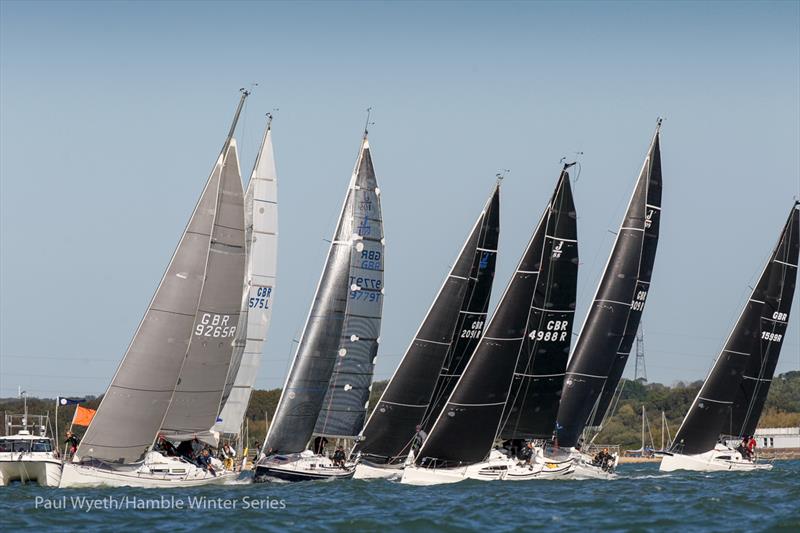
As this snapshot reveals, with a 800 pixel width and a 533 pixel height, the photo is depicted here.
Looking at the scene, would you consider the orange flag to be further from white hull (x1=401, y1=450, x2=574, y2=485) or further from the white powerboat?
white hull (x1=401, y1=450, x2=574, y2=485)

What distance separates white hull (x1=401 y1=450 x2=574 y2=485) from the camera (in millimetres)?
45406

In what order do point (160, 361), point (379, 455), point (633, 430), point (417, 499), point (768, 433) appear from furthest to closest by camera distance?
point (633, 430), point (768, 433), point (379, 455), point (160, 361), point (417, 499)

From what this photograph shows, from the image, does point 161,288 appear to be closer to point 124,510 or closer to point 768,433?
point 124,510

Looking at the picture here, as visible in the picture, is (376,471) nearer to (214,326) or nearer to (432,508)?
(214,326)

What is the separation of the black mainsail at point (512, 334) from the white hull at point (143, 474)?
742cm

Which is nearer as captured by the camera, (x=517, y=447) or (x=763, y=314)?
(x=517, y=447)

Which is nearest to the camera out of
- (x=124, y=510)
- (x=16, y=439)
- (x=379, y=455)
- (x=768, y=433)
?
(x=124, y=510)

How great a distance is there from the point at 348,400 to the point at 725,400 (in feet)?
54.1

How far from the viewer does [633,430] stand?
414 feet

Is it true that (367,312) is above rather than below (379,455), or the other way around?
above

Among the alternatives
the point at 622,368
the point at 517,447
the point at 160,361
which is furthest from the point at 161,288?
the point at 622,368

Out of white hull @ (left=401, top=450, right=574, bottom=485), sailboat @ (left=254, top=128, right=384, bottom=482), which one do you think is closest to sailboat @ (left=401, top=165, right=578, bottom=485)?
white hull @ (left=401, top=450, right=574, bottom=485)

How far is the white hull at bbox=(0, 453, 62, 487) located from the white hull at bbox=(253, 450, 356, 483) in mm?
6743

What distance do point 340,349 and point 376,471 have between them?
4532 mm
